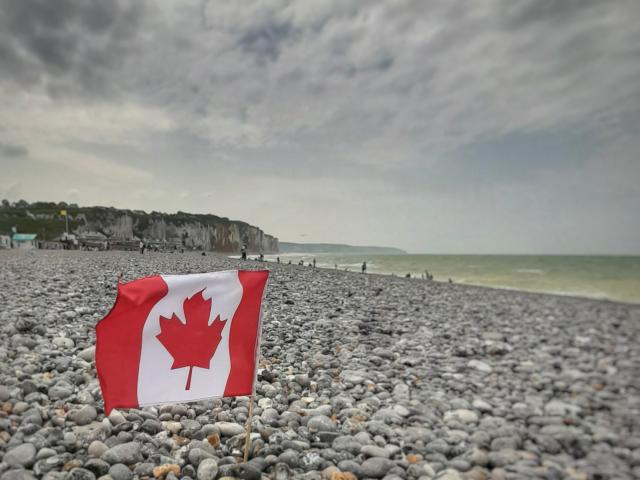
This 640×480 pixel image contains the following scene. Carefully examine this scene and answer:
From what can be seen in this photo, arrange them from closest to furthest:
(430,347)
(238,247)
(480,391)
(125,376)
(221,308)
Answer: (125,376), (221,308), (480,391), (430,347), (238,247)

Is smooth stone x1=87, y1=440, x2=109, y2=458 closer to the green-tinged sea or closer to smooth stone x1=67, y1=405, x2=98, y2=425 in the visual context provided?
smooth stone x1=67, y1=405, x2=98, y2=425

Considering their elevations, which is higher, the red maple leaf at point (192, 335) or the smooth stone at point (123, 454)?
the red maple leaf at point (192, 335)

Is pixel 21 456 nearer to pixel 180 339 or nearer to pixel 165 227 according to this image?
pixel 180 339

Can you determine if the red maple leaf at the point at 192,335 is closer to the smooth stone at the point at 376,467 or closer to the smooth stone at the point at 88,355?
the smooth stone at the point at 376,467

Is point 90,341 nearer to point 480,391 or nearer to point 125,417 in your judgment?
point 125,417

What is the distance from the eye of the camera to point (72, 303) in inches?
309

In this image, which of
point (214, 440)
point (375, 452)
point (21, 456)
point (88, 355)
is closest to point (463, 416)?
point (375, 452)

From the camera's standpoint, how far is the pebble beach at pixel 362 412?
266 centimetres

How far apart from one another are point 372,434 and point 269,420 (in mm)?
976

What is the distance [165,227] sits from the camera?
8906 cm

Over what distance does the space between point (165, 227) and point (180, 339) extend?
94.4 meters

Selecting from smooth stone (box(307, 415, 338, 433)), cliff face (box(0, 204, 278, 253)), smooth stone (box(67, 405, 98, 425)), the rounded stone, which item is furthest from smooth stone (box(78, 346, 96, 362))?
cliff face (box(0, 204, 278, 253))

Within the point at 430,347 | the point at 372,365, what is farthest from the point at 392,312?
the point at 372,365

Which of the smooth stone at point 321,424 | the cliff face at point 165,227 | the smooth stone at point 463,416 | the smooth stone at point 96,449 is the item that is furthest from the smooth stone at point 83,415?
the cliff face at point 165,227
